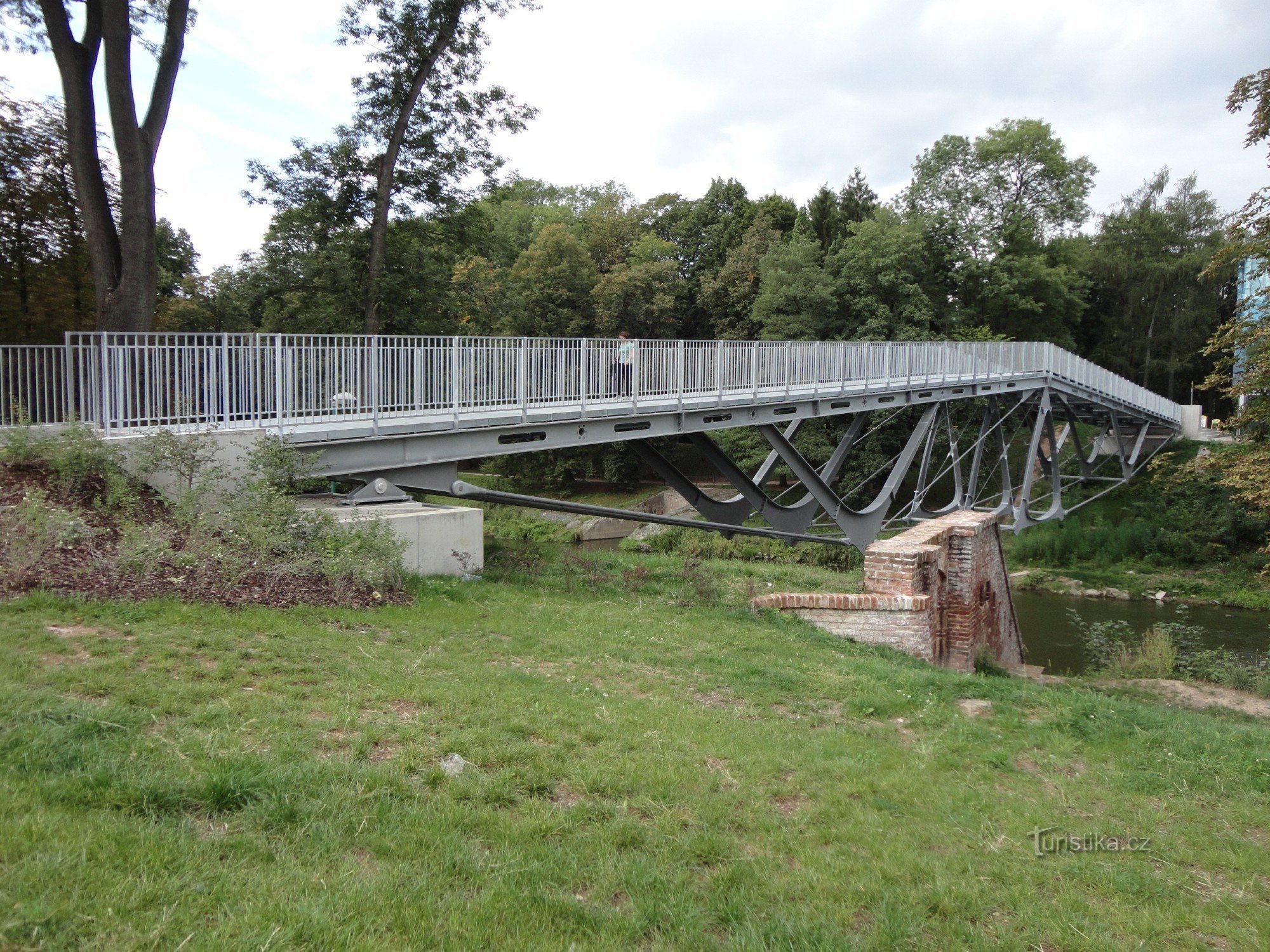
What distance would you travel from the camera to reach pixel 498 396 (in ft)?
41.5

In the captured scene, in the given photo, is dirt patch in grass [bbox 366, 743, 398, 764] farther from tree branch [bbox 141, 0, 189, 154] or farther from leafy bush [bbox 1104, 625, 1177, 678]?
leafy bush [bbox 1104, 625, 1177, 678]

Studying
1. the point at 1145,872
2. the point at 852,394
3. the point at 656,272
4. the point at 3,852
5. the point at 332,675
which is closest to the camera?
the point at 3,852

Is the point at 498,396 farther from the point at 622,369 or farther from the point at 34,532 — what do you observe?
the point at 34,532

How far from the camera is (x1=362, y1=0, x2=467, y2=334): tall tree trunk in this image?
63.7ft

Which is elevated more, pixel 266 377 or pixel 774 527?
pixel 266 377

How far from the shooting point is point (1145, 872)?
412 cm

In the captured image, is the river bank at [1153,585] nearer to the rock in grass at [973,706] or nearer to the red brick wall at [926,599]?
the red brick wall at [926,599]

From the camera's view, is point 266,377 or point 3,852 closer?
point 3,852

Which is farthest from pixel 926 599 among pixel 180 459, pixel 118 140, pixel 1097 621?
pixel 1097 621

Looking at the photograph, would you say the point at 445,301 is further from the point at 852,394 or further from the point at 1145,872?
the point at 1145,872

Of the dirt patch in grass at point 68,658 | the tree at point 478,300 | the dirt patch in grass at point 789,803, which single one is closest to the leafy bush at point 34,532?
the dirt patch in grass at point 68,658

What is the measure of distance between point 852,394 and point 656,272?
26.7 metres

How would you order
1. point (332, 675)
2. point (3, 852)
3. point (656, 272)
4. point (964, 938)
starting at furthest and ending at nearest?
point (656, 272) < point (332, 675) < point (964, 938) < point (3, 852)

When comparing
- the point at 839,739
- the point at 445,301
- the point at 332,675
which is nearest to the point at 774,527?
the point at 445,301
